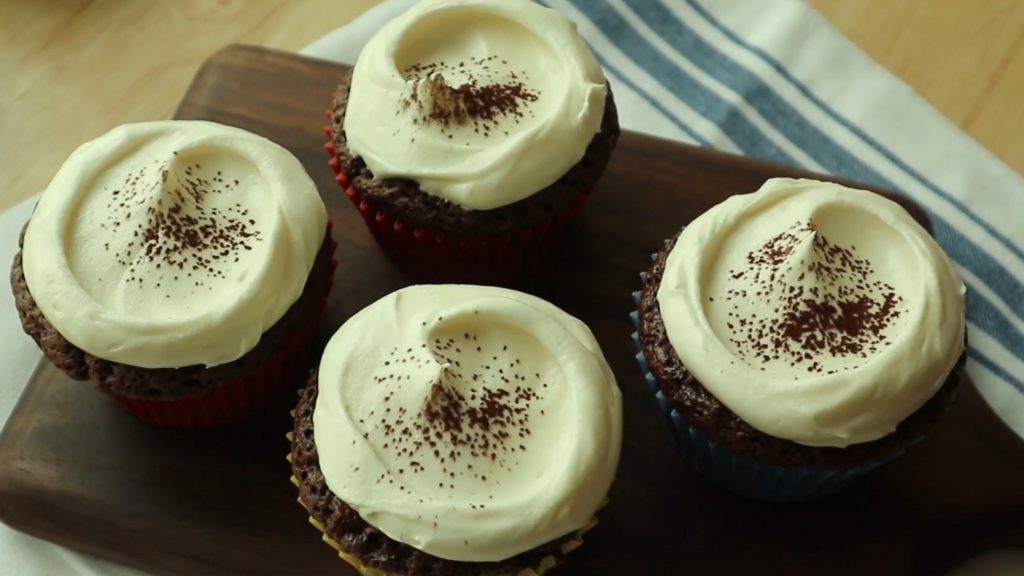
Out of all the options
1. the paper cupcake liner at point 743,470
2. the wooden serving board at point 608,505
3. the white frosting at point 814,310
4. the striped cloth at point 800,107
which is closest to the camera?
the white frosting at point 814,310

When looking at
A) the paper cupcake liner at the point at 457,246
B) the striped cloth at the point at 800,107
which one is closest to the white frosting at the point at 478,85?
the paper cupcake liner at the point at 457,246

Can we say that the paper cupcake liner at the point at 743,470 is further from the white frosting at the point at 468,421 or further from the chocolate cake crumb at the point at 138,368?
the chocolate cake crumb at the point at 138,368

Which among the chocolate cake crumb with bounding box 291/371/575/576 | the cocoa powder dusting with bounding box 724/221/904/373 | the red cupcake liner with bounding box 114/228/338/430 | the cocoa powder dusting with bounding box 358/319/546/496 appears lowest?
the red cupcake liner with bounding box 114/228/338/430

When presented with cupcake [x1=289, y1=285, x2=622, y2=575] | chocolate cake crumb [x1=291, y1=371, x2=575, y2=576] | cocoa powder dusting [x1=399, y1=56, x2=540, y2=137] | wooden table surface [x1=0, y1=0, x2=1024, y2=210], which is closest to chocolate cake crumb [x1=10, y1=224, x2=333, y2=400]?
cupcake [x1=289, y1=285, x2=622, y2=575]

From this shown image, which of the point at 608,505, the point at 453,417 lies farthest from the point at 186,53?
the point at 608,505

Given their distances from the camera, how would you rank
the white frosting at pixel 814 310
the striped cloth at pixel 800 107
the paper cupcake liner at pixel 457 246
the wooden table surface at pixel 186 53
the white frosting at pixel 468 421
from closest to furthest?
the white frosting at pixel 468 421, the white frosting at pixel 814 310, the paper cupcake liner at pixel 457 246, the striped cloth at pixel 800 107, the wooden table surface at pixel 186 53

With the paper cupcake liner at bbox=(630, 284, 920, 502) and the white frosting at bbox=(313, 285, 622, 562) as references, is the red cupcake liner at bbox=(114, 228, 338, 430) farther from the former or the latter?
the paper cupcake liner at bbox=(630, 284, 920, 502)

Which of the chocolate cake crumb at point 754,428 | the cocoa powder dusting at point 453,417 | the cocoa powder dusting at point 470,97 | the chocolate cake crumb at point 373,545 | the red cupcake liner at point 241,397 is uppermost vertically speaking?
the cocoa powder dusting at point 470,97
